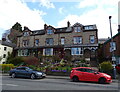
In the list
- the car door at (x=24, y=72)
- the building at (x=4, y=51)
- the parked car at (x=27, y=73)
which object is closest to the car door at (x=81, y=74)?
the parked car at (x=27, y=73)

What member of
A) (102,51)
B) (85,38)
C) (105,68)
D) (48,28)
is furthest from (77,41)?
(105,68)

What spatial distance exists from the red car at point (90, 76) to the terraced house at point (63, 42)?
14.4 meters

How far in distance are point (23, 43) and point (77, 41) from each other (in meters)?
16.9

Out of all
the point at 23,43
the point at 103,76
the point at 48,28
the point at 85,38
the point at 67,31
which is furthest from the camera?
the point at 23,43

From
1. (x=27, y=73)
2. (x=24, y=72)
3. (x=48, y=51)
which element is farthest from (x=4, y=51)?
(x=27, y=73)

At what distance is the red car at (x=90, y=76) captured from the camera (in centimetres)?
1114

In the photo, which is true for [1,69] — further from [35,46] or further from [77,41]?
[77,41]

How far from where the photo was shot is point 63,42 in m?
30.2

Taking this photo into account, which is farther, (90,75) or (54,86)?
(90,75)

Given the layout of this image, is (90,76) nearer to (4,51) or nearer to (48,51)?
(48,51)

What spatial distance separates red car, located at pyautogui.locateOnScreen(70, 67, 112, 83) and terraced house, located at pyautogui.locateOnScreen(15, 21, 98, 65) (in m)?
14.4

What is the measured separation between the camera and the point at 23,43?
34.6 metres

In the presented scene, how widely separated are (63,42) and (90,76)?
62.9ft

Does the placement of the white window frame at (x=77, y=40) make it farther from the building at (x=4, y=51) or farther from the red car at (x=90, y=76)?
the building at (x=4, y=51)
